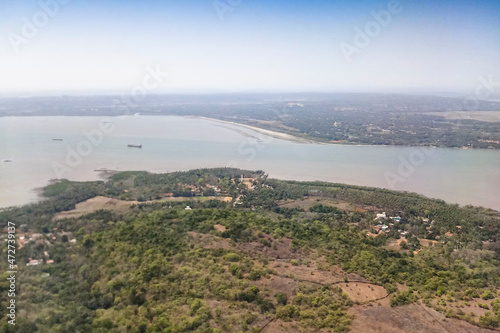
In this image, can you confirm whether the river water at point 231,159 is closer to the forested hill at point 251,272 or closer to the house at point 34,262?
the forested hill at point 251,272

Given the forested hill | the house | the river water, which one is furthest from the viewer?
the river water

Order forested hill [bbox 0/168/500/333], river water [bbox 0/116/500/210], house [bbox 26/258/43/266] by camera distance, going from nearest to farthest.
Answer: forested hill [bbox 0/168/500/333], house [bbox 26/258/43/266], river water [bbox 0/116/500/210]

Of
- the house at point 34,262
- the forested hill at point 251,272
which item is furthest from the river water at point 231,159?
the house at point 34,262

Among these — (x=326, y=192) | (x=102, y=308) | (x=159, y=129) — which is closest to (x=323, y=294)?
(x=102, y=308)

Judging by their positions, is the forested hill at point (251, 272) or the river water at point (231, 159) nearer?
the forested hill at point (251, 272)

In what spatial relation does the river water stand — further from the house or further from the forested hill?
the house

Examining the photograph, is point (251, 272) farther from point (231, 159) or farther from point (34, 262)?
point (231, 159)

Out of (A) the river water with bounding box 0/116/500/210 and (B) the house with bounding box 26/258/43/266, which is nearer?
(B) the house with bounding box 26/258/43/266

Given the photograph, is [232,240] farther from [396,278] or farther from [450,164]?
[450,164]

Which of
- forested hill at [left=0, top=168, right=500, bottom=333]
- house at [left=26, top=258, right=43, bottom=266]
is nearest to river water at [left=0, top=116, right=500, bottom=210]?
forested hill at [left=0, top=168, right=500, bottom=333]
